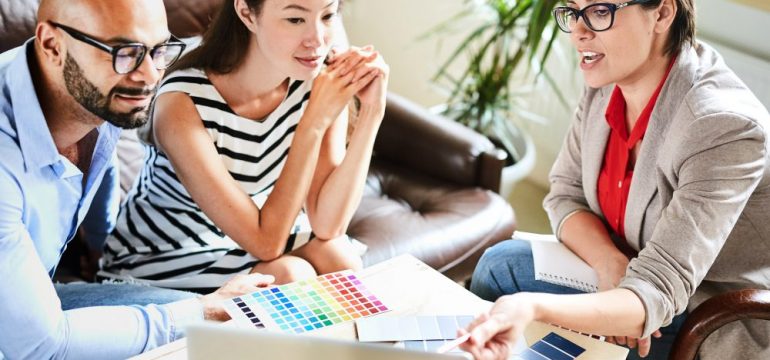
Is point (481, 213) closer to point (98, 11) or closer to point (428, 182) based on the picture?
point (428, 182)

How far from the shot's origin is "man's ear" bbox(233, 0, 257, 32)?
1747 millimetres

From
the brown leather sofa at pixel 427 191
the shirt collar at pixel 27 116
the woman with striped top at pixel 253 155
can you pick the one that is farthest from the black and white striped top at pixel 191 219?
the shirt collar at pixel 27 116

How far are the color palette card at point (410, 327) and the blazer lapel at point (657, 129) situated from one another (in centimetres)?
48

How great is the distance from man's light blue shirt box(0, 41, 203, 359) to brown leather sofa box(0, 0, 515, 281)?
0.63m

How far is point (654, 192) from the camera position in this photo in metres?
1.66

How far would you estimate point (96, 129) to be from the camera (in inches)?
62.0

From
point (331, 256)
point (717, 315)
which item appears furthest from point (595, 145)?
point (331, 256)

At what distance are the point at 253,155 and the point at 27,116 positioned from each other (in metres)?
0.60

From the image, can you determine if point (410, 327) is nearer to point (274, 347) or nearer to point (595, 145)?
point (274, 347)

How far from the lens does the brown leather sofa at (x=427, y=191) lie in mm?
2262

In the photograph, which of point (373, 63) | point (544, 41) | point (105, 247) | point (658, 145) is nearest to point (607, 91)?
point (658, 145)

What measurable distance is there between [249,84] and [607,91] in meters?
0.75

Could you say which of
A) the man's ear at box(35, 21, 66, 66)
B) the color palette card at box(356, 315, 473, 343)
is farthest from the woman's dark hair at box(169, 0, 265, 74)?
the color palette card at box(356, 315, 473, 343)

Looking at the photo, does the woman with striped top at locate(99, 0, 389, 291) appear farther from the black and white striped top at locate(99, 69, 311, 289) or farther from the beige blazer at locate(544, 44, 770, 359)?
the beige blazer at locate(544, 44, 770, 359)
